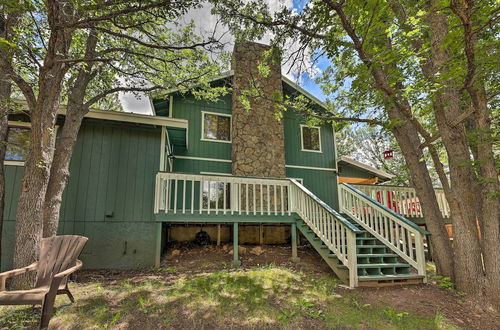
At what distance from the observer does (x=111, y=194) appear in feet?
19.7

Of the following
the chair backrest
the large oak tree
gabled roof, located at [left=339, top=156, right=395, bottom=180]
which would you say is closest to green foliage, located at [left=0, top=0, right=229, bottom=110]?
the large oak tree

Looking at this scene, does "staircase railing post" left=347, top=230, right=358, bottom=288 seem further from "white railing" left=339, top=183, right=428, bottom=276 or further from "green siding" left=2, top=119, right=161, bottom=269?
"green siding" left=2, top=119, right=161, bottom=269

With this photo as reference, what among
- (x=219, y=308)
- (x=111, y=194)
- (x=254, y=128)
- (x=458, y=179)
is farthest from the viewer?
(x=254, y=128)

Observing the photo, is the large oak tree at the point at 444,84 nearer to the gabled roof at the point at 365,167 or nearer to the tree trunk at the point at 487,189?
the tree trunk at the point at 487,189

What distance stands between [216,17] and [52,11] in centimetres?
309

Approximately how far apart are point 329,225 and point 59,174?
537 centimetres

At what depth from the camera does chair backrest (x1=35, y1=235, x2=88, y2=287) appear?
3.55 m

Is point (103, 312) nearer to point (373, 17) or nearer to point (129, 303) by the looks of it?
point (129, 303)

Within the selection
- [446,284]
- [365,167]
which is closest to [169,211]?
[446,284]

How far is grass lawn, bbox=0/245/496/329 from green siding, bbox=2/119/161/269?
1024 millimetres

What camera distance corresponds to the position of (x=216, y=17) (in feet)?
18.7

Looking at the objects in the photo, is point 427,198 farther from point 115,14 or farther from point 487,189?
point 115,14

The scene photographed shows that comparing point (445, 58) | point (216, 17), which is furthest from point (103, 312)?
point (445, 58)

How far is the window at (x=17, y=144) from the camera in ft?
18.0
